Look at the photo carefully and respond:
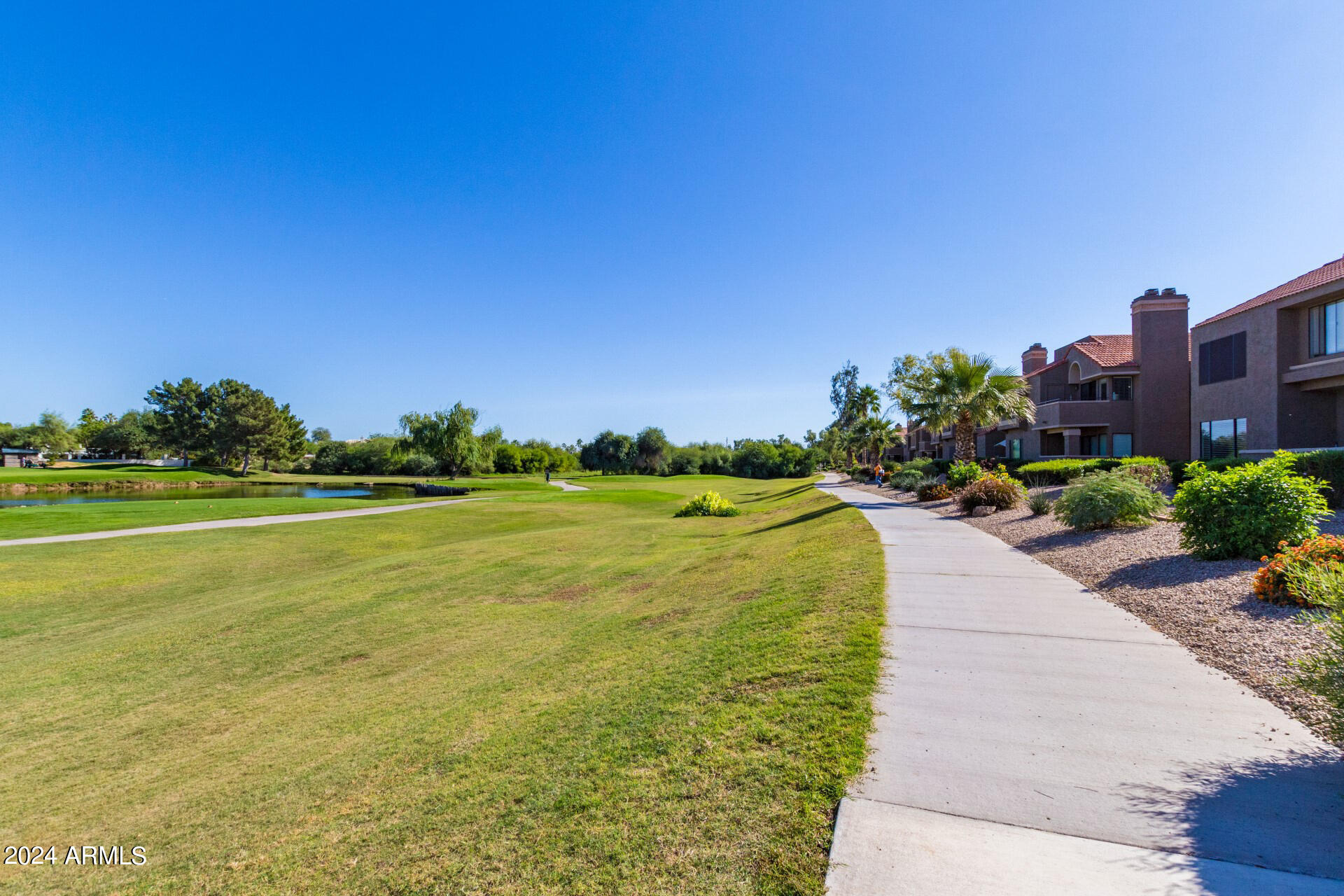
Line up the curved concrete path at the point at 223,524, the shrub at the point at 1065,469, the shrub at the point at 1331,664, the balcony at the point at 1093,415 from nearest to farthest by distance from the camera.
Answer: the shrub at the point at 1331,664 → the curved concrete path at the point at 223,524 → the shrub at the point at 1065,469 → the balcony at the point at 1093,415

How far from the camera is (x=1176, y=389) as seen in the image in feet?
84.7

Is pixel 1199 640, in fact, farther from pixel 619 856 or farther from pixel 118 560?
pixel 118 560

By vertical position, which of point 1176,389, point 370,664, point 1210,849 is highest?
point 1176,389

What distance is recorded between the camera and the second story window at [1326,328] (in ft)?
52.7

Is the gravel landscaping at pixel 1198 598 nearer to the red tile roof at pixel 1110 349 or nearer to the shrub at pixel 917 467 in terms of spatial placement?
the shrub at pixel 917 467

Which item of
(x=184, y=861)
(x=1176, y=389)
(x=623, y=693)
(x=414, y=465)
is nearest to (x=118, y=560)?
(x=184, y=861)

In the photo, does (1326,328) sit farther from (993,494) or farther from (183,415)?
(183,415)

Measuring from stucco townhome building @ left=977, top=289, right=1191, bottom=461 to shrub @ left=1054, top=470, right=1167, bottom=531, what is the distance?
18569 millimetres

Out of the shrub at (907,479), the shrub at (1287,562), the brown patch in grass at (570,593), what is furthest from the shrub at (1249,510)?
the shrub at (907,479)

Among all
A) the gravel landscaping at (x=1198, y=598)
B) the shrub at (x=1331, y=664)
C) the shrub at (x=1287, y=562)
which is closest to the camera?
the shrub at (x=1331, y=664)

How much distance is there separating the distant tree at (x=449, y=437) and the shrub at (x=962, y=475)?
43216mm

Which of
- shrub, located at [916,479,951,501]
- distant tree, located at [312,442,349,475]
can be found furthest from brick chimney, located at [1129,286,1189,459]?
distant tree, located at [312,442,349,475]

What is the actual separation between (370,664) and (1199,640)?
28.8 feet

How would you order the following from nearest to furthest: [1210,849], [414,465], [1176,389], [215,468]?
[1210,849] → [1176,389] → [414,465] → [215,468]
